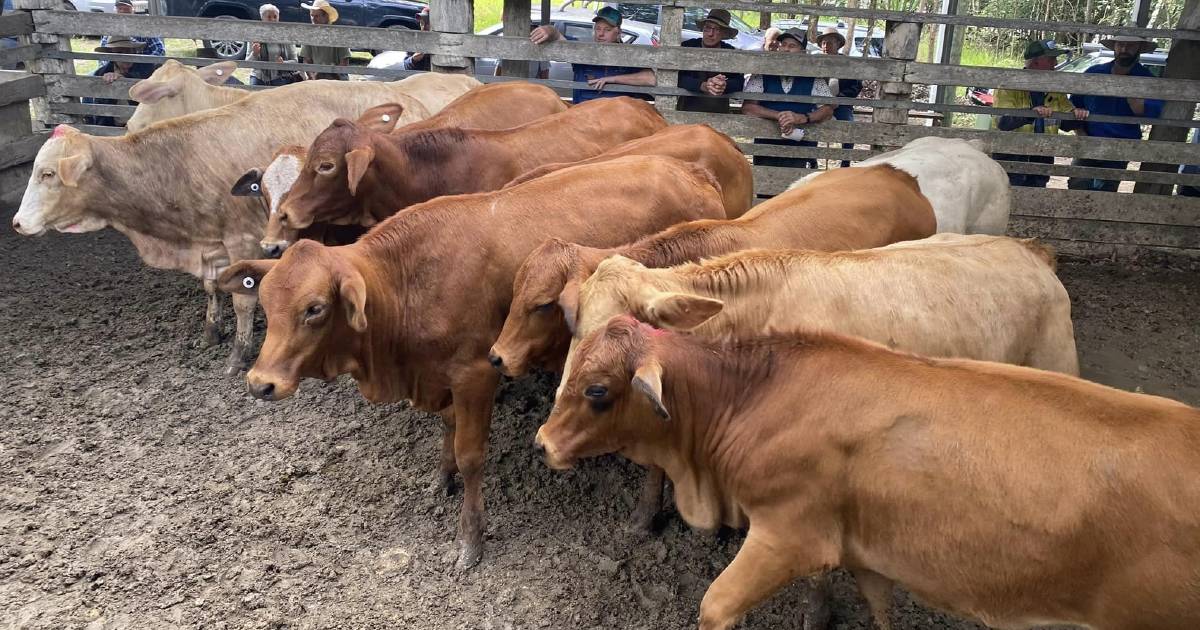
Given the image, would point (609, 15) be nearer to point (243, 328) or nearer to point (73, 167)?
point (243, 328)

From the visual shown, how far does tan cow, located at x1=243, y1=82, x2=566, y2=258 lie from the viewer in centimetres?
582

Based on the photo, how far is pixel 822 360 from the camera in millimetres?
3502

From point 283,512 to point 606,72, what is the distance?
5.60m

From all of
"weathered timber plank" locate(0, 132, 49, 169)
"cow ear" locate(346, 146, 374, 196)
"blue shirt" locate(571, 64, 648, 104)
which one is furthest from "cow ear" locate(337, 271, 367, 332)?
"weathered timber plank" locate(0, 132, 49, 169)

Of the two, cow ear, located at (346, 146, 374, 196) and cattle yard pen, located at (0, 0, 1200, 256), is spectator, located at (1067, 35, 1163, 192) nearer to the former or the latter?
cattle yard pen, located at (0, 0, 1200, 256)

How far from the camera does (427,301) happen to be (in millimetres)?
4527

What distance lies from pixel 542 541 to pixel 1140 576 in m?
2.71

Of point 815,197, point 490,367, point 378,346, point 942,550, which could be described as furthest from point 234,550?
point 815,197

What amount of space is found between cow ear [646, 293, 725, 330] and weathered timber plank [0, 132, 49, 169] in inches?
321

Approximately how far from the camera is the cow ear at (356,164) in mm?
5391

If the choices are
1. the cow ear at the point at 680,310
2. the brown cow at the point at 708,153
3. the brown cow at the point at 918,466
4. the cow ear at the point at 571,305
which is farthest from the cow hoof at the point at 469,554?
the brown cow at the point at 708,153

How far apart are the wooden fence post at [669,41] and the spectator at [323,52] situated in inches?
132

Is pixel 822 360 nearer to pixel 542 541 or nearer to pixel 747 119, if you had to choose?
pixel 542 541

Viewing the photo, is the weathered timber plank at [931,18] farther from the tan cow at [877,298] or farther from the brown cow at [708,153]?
the tan cow at [877,298]
